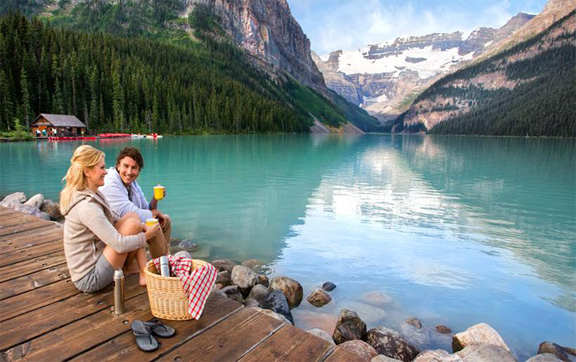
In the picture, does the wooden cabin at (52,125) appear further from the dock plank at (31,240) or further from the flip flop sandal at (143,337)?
the flip flop sandal at (143,337)

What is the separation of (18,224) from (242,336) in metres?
8.88

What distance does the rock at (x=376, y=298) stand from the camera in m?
10.3

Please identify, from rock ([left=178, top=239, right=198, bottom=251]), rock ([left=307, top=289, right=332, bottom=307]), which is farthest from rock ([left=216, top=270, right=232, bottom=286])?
rock ([left=178, top=239, right=198, bottom=251])

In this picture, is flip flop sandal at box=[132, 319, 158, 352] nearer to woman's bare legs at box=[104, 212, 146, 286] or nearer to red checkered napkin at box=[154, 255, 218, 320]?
red checkered napkin at box=[154, 255, 218, 320]

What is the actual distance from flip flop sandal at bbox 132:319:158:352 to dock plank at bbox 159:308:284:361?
0.79 ft

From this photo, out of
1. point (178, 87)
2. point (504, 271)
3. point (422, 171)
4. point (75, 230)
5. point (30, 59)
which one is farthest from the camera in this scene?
point (178, 87)

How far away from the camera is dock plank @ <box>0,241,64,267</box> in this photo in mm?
7137

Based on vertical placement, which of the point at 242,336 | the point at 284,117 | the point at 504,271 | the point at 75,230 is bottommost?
the point at 504,271

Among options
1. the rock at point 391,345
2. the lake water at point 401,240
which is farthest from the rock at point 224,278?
the rock at point 391,345

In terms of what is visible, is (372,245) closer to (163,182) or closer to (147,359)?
(147,359)

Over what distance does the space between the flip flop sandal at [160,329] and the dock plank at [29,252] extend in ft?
14.6

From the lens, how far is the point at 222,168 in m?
37.5

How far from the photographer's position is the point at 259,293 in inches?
362

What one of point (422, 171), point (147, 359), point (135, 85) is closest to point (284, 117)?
point (135, 85)
